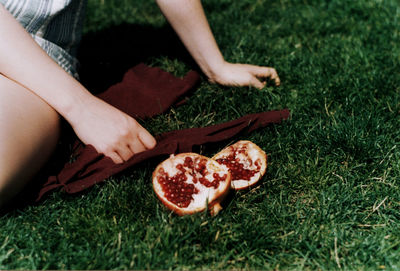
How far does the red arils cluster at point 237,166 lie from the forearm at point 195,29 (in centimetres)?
74

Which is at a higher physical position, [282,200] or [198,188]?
[198,188]

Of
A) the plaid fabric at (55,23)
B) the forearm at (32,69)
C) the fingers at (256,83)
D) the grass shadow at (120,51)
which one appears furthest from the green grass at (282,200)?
the plaid fabric at (55,23)

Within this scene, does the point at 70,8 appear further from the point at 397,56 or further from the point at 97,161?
the point at 397,56

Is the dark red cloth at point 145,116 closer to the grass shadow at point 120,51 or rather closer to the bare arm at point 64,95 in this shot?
the bare arm at point 64,95

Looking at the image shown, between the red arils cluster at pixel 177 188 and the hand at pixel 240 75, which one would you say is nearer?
the red arils cluster at pixel 177 188

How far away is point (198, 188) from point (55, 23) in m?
1.22

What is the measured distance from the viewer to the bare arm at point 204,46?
2.54 m

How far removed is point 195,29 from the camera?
2592 mm

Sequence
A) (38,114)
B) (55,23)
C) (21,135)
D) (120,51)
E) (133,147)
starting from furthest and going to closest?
(120,51) → (55,23) → (133,147) → (38,114) → (21,135)

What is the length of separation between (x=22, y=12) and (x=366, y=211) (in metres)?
1.98

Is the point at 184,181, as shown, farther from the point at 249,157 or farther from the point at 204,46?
the point at 204,46

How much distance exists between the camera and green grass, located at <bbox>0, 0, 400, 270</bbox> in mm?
1750

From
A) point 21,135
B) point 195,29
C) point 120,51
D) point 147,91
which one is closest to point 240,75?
point 195,29

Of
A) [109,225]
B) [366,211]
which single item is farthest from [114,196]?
[366,211]
